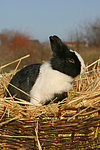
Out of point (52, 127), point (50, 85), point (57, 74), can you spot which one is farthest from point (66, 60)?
point (52, 127)

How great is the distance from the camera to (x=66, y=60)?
2475mm

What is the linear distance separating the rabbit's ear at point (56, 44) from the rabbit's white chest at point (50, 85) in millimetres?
274

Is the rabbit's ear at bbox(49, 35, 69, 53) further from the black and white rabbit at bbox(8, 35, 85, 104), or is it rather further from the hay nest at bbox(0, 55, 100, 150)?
the hay nest at bbox(0, 55, 100, 150)

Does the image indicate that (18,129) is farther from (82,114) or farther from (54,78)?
(54,78)

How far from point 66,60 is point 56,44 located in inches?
9.6

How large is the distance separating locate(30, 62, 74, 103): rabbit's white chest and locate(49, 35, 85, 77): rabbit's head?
0.08m

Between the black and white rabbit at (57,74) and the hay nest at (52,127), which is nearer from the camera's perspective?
the hay nest at (52,127)

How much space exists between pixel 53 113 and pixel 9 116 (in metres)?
0.44

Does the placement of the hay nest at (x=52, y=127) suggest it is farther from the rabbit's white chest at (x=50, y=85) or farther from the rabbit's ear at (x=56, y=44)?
the rabbit's ear at (x=56, y=44)

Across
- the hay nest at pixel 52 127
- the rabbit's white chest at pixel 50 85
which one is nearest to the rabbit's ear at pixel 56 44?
the rabbit's white chest at pixel 50 85

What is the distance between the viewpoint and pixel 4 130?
192cm

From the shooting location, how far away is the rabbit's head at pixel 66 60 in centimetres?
245

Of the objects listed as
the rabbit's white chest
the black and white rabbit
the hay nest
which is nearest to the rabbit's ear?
the black and white rabbit

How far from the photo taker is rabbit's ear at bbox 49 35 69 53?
2438 mm
